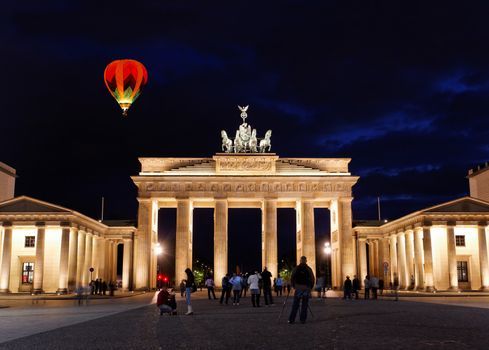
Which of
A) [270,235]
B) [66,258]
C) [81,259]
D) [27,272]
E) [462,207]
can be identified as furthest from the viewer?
[270,235]

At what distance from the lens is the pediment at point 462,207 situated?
61969mm

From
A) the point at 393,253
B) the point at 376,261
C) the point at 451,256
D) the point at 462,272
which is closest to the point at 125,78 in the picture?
the point at 451,256

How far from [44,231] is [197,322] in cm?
4449

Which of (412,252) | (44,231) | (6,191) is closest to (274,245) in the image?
(412,252)

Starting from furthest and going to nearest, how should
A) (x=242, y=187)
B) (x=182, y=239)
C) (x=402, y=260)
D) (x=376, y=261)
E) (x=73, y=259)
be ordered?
(x=376, y=261)
(x=402, y=260)
(x=242, y=187)
(x=182, y=239)
(x=73, y=259)

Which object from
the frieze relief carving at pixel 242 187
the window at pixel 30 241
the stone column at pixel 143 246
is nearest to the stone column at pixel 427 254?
the frieze relief carving at pixel 242 187

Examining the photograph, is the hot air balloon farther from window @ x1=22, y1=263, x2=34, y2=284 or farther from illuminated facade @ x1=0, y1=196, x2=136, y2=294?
window @ x1=22, y1=263, x2=34, y2=284

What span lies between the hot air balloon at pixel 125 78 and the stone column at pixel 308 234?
37.6m

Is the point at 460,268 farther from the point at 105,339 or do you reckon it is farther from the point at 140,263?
the point at 105,339

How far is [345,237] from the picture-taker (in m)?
→ 71.4

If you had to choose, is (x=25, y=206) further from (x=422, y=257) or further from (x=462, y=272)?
(x=462, y=272)

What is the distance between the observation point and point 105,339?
14.8 meters

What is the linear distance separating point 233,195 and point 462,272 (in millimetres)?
28204

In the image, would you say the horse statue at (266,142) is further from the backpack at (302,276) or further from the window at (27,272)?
the backpack at (302,276)
